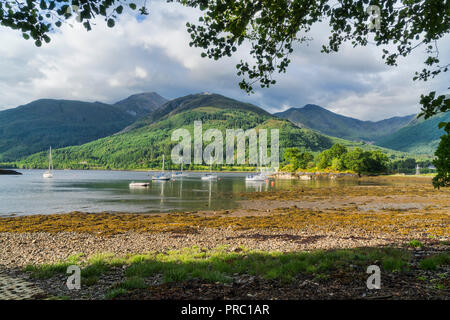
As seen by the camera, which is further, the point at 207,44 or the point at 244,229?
the point at 244,229

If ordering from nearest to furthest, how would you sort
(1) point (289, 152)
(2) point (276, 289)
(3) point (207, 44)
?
(2) point (276, 289)
(3) point (207, 44)
(1) point (289, 152)

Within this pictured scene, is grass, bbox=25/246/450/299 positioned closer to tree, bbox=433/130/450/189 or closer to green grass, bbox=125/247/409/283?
green grass, bbox=125/247/409/283

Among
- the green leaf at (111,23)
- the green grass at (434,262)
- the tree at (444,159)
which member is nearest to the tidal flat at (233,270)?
the green grass at (434,262)

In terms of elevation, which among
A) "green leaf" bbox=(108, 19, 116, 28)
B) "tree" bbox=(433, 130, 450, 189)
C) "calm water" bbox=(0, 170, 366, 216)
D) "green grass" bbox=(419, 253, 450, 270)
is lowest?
"calm water" bbox=(0, 170, 366, 216)

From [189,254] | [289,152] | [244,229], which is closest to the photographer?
[189,254]

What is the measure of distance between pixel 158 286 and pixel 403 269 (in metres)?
6.50

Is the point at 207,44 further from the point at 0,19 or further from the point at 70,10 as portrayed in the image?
the point at 0,19

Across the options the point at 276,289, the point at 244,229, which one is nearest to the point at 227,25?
the point at 276,289

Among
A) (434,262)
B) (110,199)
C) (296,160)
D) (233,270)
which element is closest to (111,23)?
(233,270)

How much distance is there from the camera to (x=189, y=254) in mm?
11156

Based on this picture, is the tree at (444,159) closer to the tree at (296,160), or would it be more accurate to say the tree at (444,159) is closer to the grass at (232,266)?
the grass at (232,266)

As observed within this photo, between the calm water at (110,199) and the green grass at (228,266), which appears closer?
the green grass at (228,266)

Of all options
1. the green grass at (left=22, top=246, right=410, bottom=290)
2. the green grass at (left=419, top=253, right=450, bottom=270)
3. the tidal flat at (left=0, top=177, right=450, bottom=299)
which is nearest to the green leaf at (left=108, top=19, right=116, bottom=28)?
the tidal flat at (left=0, top=177, right=450, bottom=299)

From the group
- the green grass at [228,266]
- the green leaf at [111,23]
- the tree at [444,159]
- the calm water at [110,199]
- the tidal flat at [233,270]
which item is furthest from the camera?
the calm water at [110,199]
